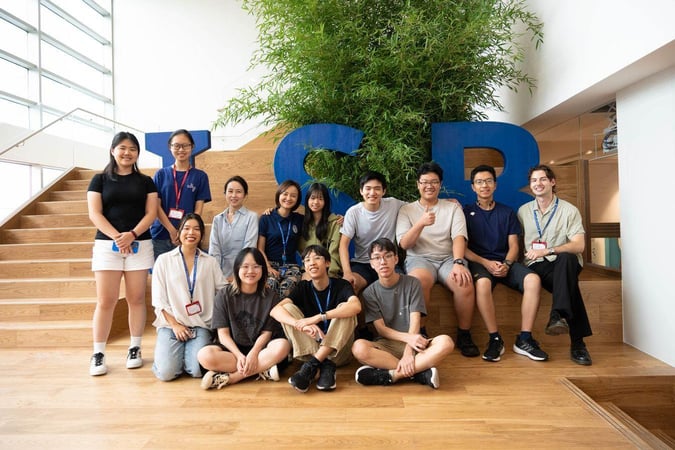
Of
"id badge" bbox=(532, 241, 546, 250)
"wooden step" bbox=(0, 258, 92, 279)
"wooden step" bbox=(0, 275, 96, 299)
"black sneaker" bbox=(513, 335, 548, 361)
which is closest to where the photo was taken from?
"black sneaker" bbox=(513, 335, 548, 361)

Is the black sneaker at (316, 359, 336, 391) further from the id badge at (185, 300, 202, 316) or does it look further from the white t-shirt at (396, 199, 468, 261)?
the white t-shirt at (396, 199, 468, 261)

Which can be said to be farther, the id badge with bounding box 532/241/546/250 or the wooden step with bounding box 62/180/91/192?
the wooden step with bounding box 62/180/91/192

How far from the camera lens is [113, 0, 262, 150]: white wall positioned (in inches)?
354

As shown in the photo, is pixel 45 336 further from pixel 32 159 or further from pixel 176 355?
pixel 32 159

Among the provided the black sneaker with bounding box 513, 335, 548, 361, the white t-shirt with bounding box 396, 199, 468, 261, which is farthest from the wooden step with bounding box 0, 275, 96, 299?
the black sneaker with bounding box 513, 335, 548, 361

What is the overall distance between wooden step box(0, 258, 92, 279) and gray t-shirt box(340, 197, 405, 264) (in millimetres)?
2609

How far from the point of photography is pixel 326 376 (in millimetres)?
2318

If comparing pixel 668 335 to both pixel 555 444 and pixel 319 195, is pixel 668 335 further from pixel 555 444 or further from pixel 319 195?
pixel 319 195

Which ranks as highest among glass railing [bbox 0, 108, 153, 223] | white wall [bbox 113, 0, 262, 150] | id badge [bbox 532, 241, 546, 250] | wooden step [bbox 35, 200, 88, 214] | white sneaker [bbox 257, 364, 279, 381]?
white wall [bbox 113, 0, 262, 150]

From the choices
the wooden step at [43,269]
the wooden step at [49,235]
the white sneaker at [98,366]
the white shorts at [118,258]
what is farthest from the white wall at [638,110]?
the wooden step at [49,235]

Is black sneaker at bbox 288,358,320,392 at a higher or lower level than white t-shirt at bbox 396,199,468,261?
lower

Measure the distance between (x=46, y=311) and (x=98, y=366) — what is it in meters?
1.24

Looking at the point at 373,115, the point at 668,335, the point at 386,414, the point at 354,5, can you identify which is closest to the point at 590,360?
the point at 668,335

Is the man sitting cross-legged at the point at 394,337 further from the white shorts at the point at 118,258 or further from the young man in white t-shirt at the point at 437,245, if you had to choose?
the white shorts at the point at 118,258
